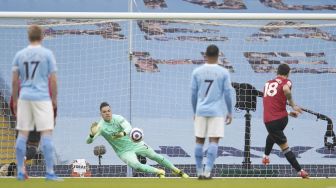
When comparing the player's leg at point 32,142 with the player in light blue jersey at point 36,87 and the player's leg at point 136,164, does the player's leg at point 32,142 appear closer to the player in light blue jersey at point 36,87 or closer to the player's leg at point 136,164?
the player's leg at point 136,164

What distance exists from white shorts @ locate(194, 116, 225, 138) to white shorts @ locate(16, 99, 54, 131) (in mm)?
2253

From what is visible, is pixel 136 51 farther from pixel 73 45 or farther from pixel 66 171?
pixel 66 171

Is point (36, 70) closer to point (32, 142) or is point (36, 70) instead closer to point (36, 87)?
point (36, 87)

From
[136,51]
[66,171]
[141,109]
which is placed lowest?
[66,171]

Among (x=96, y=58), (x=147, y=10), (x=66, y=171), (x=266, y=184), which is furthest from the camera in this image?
(x=147, y=10)

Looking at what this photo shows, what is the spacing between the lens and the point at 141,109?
20.2 m

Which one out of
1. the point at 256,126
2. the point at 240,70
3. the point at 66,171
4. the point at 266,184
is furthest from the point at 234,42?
the point at 266,184

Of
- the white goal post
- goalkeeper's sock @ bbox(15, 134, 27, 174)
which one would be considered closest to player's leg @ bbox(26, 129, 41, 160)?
goalkeeper's sock @ bbox(15, 134, 27, 174)

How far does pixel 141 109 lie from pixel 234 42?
8.89 ft

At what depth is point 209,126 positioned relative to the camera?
13.3 metres

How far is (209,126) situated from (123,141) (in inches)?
182

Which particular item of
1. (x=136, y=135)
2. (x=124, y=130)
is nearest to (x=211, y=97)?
(x=136, y=135)

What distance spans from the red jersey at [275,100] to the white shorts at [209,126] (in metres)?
3.07

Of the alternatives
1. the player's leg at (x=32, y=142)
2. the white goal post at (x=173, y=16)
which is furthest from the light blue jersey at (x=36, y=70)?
the white goal post at (x=173, y=16)
